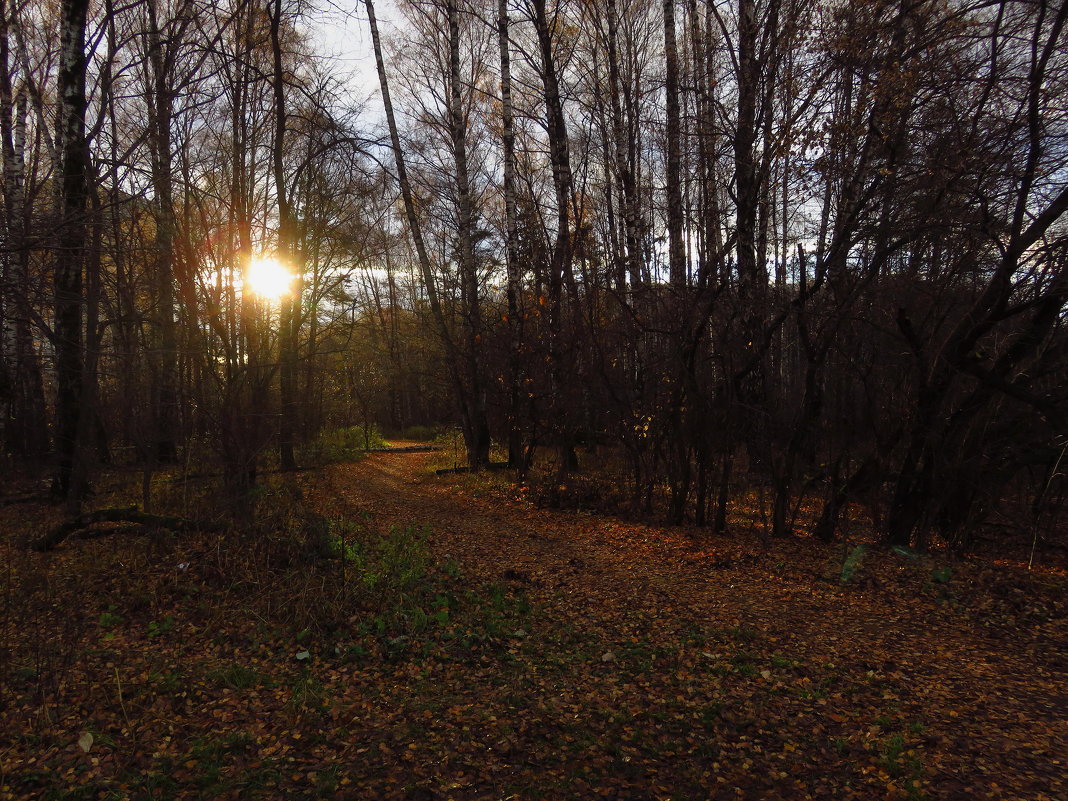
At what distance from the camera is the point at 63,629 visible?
4566 millimetres

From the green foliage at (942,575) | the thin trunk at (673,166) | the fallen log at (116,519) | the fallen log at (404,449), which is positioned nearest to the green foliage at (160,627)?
the fallen log at (116,519)

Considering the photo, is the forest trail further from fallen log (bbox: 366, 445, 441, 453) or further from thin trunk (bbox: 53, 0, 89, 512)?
fallen log (bbox: 366, 445, 441, 453)

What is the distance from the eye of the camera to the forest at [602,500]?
3.46 metres

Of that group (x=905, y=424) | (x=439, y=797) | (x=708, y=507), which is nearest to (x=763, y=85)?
(x=905, y=424)

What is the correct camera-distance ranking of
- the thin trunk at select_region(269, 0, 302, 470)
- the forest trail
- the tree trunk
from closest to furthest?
the forest trail < the thin trunk at select_region(269, 0, 302, 470) < the tree trunk

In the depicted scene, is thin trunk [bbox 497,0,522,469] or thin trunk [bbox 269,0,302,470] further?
thin trunk [bbox 497,0,522,469]

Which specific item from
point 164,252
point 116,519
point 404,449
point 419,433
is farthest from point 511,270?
point 419,433

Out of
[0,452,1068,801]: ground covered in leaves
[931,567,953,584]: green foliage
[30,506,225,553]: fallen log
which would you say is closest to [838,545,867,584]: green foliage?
[0,452,1068,801]: ground covered in leaves

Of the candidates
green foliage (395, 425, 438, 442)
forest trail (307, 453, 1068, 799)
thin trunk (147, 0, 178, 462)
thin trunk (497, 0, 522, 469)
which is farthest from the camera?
green foliage (395, 425, 438, 442)

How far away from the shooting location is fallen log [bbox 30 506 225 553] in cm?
621

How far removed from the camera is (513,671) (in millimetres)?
4340

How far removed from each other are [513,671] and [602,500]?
5262 mm

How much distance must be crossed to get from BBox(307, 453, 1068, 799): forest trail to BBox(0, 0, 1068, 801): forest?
0.04 metres

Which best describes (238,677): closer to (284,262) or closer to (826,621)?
(826,621)
